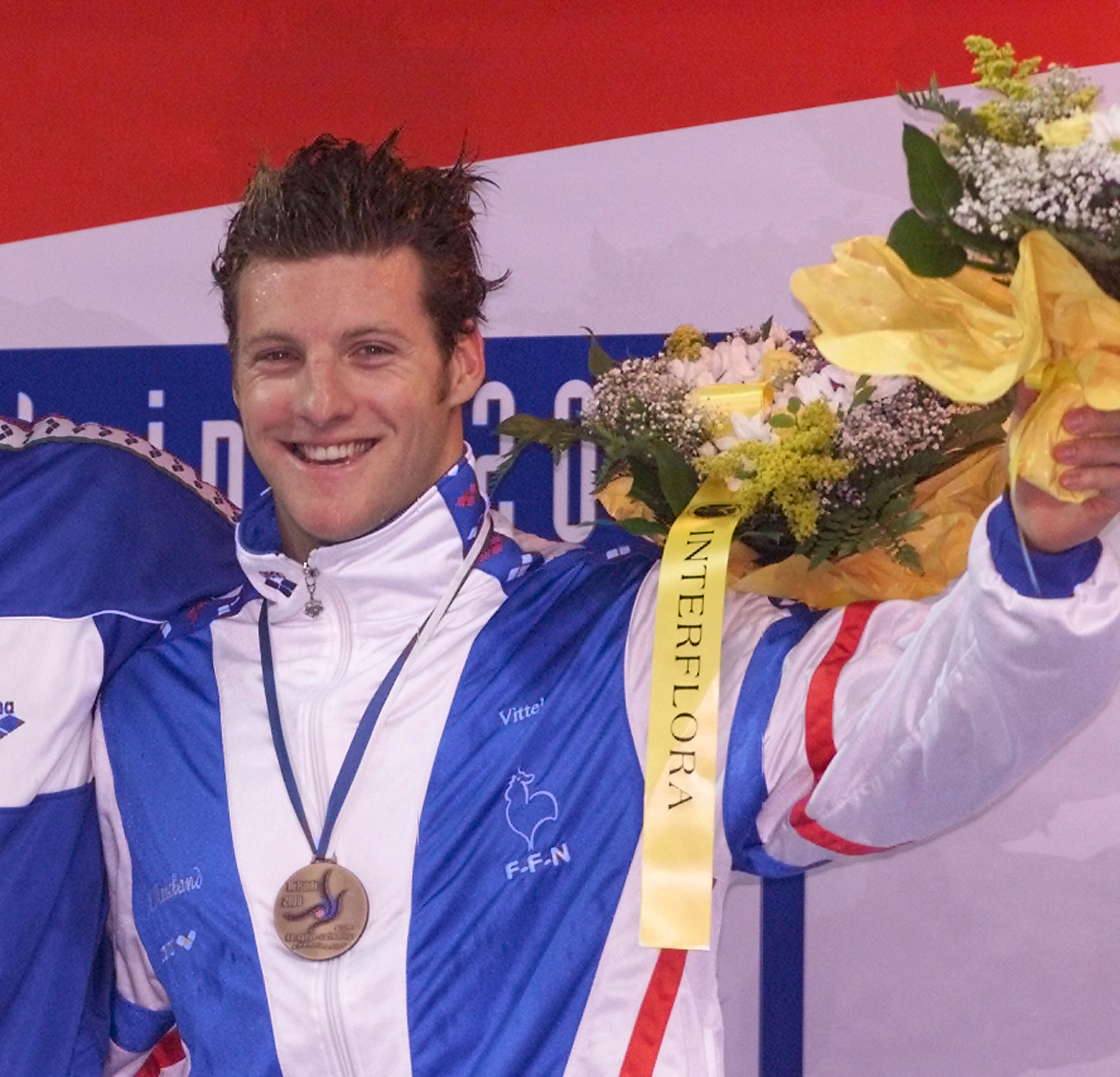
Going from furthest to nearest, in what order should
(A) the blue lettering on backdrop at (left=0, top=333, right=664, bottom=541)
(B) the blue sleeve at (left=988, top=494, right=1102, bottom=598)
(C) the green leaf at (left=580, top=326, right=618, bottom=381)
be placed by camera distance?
1. (A) the blue lettering on backdrop at (left=0, top=333, right=664, bottom=541)
2. (C) the green leaf at (left=580, top=326, right=618, bottom=381)
3. (B) the blue sleeve at (left=988, top=494, right=1102, bottom=598)

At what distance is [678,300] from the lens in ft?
8.53

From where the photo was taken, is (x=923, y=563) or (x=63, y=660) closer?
(x=923, y=563)

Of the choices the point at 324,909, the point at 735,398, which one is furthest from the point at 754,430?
the point at 324,909

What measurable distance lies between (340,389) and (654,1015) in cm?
83

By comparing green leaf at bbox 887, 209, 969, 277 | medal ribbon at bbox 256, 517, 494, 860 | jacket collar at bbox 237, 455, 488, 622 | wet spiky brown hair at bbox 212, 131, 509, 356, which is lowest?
medal ribbon at bbox 256, 517, 494, 860

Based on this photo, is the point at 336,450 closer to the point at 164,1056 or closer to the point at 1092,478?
the point at 164,1056

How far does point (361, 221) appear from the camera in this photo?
2129 millimetres

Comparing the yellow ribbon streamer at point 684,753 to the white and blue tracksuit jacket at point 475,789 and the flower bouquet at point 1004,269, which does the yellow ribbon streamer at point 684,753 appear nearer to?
the white and blue tracksuit jacket at point 475,789

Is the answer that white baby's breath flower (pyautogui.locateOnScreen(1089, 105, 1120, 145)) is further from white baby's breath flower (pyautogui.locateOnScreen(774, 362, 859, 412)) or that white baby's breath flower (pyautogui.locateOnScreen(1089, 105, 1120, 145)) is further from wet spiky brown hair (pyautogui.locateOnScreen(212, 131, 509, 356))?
wet spiky brown hair (pyautogui.locateOnScreen(212, 131, 509, 356))

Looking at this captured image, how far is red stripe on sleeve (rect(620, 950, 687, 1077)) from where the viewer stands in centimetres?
183

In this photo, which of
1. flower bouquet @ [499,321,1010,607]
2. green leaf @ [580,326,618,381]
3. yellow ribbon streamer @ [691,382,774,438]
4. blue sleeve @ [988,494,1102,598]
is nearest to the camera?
blue sleeve @ [988,494,1102,598]

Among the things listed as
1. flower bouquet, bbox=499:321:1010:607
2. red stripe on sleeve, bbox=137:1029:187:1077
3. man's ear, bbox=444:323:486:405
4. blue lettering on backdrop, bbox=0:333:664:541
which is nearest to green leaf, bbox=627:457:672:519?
flower bouquet, bbox=499:321:1010:607

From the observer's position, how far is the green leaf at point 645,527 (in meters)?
2.06

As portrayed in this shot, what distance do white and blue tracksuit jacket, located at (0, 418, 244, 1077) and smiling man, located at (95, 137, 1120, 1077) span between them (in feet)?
0.17
